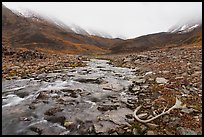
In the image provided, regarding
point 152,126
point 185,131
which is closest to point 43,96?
point 152,126

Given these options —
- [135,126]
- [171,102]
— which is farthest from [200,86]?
[135,126]

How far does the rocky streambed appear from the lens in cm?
1123

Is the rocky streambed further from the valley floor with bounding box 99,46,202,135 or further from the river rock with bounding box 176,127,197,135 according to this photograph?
the river rock with bounding box 176,127,197,135

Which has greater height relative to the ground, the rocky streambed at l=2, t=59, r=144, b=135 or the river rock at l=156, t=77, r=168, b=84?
the river rock at l=156, t=77, r=168, b=84

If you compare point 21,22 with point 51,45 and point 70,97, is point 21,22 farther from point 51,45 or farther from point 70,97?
point 70,97

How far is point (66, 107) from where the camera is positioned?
13969 millimetres

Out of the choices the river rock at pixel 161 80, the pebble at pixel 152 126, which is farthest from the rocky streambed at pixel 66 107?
the river rock at pixel 161 80

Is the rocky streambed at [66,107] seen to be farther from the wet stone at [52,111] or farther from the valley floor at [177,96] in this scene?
the valley floor at [177,96]

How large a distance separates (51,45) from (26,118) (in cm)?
9466

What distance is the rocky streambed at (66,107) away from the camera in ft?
36.9

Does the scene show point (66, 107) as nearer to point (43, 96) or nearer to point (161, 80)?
point (43, 96)

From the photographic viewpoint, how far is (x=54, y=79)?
72.2 feet

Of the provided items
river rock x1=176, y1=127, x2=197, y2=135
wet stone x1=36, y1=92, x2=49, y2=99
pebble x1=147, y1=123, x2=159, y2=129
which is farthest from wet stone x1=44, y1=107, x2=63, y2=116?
river rock x1=176, y1=127, x2=197, y2=135

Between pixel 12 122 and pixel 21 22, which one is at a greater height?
pixel 21 22
